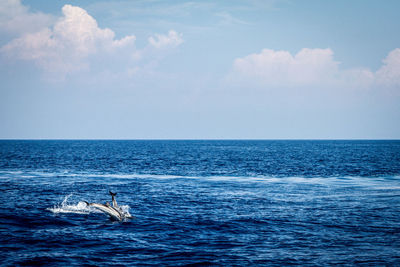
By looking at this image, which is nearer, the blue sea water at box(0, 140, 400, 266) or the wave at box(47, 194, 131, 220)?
the blue sea water at box(0, 140, 400, 266)

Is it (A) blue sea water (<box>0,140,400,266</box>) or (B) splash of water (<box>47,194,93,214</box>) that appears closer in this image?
(A) blue sea water (<box>0,140,400,266</box>)

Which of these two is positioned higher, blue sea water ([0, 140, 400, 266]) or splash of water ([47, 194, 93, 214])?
blue sea water ([0, 140, 400, 266])

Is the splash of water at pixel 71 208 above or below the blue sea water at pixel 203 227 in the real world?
below

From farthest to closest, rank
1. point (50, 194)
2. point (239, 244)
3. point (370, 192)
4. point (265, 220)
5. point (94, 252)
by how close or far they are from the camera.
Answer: point (370, 192), point (50, 194), point (265, 220), point (239, 244), point (94, 252)

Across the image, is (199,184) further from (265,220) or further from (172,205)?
(265,220)

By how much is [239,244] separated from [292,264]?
371 centimetres

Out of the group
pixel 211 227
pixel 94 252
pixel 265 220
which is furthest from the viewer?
pixel 265 220

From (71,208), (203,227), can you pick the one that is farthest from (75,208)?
(203,227)

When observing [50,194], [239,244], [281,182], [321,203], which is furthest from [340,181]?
[50,194]

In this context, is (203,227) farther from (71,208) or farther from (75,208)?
(71,208)

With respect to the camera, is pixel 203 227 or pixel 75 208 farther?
pixel 75 208

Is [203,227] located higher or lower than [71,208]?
higher

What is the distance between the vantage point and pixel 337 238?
2025 cm

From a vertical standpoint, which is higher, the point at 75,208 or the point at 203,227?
the point at 203,227
